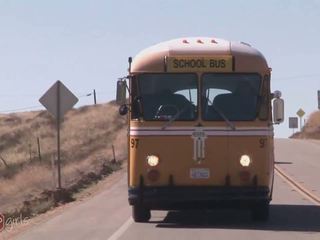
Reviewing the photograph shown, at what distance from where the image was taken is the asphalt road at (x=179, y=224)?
1296 cm

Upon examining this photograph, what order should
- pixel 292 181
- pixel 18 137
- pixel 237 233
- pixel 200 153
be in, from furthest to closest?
pixel 18 137, pixel 292 181, pixel 200 153, pixel 237 233

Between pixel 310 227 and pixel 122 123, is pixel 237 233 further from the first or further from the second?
pixel 122 123

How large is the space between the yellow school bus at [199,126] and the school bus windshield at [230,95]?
2 cm

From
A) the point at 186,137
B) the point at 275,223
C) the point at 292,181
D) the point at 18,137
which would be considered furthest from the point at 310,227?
the point at 18,137

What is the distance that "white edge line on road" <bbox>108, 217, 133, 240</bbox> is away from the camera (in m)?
Result: 12.8

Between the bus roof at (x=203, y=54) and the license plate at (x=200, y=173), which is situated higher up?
the bus roof at (x=203, y=54)

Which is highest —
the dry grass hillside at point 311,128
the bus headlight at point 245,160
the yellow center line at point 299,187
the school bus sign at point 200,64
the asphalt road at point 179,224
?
the school bus sign at point 200,64

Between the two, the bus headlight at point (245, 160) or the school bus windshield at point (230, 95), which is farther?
the school bus windshield at point (230, 95)

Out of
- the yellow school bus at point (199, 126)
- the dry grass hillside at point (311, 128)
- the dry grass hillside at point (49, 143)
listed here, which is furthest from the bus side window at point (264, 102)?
the dry grass hillside at point (311, 128)

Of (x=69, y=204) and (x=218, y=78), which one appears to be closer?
(x=218, y=78)

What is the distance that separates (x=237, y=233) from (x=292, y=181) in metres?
12.5

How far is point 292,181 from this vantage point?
25188 millimetres

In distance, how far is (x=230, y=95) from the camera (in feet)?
46.2

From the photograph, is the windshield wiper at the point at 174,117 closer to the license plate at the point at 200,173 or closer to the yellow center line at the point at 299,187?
the license plate at the point at 200,173
